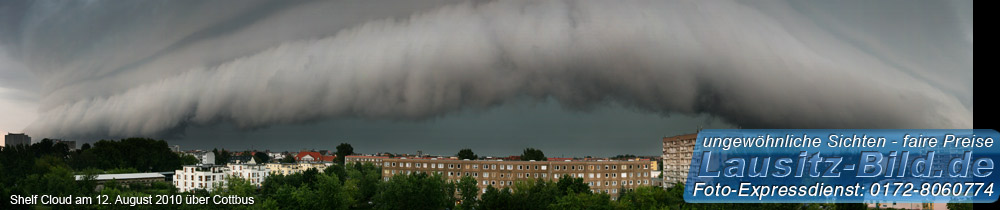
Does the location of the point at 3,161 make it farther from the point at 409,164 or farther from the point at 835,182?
the point at 835,182

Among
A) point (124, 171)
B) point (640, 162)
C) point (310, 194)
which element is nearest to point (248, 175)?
point (124, 171)

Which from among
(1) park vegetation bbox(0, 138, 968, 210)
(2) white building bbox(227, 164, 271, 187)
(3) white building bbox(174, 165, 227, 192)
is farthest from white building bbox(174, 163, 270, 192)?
(1) park vegetation bbox(0, 138, 968, 210)

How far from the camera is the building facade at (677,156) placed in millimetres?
42081

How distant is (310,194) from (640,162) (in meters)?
25.2

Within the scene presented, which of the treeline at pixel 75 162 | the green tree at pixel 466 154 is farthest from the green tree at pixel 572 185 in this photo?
A: the treeline at pixel 75 162

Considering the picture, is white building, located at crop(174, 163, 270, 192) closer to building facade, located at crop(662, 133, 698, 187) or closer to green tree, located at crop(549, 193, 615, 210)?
green tree, located at crop(549, 193, 615, 210)

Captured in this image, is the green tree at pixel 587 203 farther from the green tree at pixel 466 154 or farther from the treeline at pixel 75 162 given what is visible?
the green tree at pixel 466 154

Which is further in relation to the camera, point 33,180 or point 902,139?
point 33,180

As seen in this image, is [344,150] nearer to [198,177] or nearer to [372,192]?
[198,177]

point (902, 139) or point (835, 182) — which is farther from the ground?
point (902, 139)

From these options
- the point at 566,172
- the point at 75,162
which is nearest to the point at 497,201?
the point at 566,172

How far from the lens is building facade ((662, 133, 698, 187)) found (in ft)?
138

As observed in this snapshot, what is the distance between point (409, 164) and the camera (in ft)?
149

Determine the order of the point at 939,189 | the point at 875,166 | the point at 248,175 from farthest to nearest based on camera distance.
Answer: the point at 248,175
the point at 875,166
the point at 939,189
